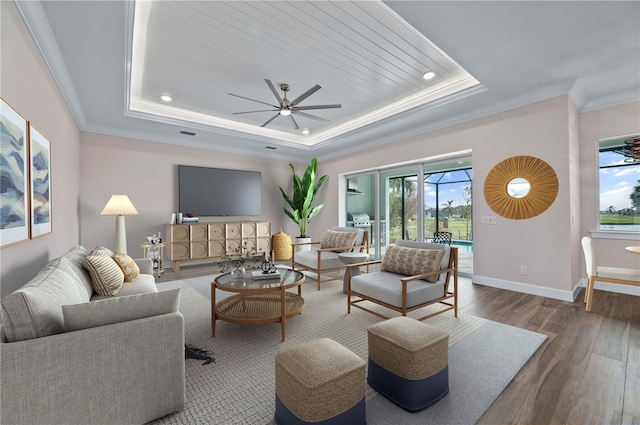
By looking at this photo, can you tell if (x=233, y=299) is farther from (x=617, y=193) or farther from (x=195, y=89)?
(x=617, y=193)

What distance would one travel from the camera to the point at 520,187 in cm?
379

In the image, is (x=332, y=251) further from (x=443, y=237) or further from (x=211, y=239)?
(x=211, y=239)

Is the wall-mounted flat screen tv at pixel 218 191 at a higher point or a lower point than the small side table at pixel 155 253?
higher

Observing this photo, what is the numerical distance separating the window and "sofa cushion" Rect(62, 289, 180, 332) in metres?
5.40

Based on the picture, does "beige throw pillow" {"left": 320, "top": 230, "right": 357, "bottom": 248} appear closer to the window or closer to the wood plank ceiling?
the wood plank ceiling

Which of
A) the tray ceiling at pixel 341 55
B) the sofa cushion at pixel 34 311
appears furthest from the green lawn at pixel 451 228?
the sofa cushion at pixel 34 311

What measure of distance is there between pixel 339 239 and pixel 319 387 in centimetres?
329

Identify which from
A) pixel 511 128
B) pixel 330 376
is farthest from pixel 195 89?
pixel 511 128

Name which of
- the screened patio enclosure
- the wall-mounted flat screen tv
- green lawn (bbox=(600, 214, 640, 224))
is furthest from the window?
the wall-mounted flat screen tv

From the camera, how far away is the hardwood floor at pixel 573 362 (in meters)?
1.57

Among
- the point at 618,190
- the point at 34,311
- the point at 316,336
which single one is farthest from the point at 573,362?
the point at 34,311

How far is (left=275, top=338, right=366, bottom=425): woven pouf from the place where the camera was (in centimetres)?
129

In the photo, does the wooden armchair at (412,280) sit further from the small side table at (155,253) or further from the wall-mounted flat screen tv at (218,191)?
the wall-mounted flat screen tv at (218,191)

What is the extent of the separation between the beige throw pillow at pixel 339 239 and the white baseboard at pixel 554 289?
6.72ft
